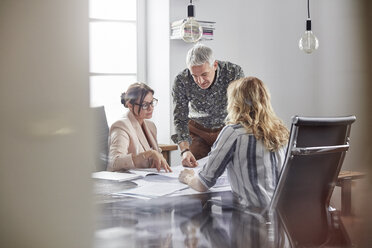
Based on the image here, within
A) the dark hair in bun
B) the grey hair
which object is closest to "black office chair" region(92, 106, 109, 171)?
the dark hair in bun

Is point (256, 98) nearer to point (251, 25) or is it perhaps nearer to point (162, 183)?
point (162, 183)

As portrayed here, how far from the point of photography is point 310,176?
878 millimetres

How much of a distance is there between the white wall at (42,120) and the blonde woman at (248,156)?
70cm

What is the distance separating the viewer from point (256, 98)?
0.98 meters

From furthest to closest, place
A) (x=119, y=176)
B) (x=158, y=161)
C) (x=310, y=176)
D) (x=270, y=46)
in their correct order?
(x=270, y=46)
(x=158, y=161)
(x=119, y=176)
(x=310, y=176)

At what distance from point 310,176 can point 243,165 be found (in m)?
0.13

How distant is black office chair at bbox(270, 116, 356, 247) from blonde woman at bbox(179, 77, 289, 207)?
71 millimetres

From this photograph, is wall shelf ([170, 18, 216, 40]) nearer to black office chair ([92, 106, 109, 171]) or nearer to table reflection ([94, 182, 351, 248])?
black office chair ([92, 106, 109, 171])

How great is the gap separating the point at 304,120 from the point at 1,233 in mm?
661

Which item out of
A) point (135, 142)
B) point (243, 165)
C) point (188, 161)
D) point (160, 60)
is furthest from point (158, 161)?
point (160, 60)

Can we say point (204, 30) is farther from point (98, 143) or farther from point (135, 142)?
point (98, 143)

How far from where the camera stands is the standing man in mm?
1467

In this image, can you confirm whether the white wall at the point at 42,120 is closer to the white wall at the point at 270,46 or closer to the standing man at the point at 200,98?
the standing man at the point at 200,98

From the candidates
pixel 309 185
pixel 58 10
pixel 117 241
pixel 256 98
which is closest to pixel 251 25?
pixel 256 98
